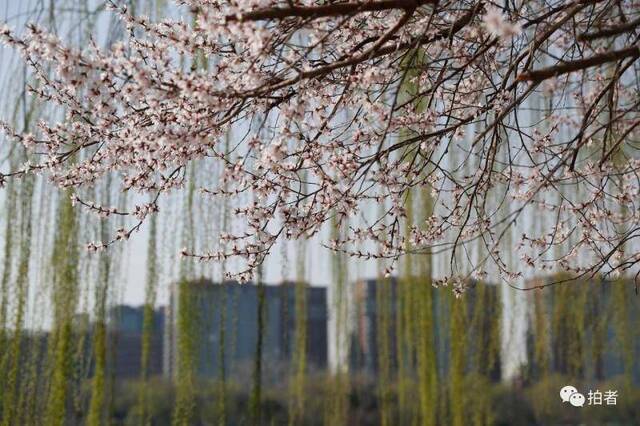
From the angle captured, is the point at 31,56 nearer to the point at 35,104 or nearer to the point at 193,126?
the point at 193,126

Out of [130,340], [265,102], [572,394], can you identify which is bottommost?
[572,394]

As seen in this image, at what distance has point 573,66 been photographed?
1465mm

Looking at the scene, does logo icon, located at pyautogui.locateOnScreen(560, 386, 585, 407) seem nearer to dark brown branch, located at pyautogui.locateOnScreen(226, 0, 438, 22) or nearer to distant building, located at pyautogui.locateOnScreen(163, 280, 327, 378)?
distant building, located at pyautogui.locateOnScreen(163, 280, 327, 378)

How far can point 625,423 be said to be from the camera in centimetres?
531

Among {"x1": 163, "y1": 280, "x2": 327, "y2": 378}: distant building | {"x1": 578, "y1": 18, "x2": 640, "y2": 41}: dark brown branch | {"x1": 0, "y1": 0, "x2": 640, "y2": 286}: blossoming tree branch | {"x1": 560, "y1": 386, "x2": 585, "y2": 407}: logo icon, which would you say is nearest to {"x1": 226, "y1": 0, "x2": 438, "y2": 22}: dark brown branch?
{"x1": 0, "y1": 0, "x2": 640, "y2": 286}: blossoming tree branch

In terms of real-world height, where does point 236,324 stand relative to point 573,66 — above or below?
below

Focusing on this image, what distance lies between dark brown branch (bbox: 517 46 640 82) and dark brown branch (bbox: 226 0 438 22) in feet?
Result: 0.83

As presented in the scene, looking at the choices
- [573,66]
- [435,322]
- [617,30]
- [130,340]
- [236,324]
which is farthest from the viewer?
[435,322]

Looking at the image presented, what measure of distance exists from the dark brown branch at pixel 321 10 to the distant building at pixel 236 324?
2.95m

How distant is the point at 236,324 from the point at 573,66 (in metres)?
3.19

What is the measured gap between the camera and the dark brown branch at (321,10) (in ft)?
3.88

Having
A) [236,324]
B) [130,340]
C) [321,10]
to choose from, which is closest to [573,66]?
[321,10]

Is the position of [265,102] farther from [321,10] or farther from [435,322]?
[435,322]

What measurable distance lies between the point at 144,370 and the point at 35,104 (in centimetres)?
153
